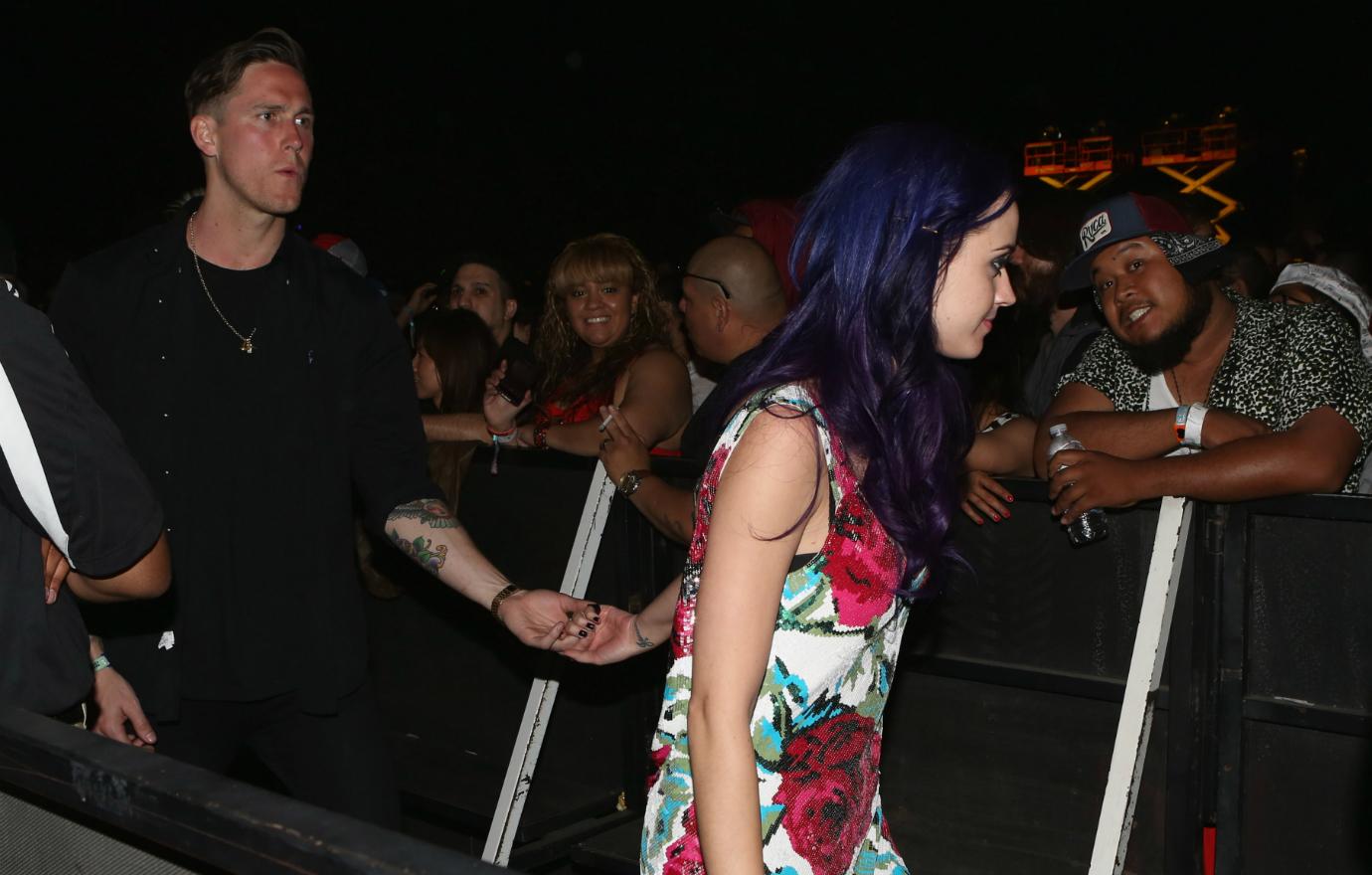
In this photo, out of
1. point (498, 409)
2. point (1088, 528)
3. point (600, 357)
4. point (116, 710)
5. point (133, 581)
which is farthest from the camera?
point (600, 357)

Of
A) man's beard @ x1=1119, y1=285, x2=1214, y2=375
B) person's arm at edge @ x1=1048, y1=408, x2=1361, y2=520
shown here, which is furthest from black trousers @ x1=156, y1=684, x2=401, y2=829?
man's beard @ x1=1119, y1=285, x2=1214, y2=375

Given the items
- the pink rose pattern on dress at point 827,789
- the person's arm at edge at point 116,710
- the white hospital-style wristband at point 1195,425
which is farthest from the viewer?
the white hospital-style wristband at point 1195,425

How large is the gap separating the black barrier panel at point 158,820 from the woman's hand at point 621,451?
9.22ft

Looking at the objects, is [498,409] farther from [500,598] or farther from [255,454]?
[500,598]

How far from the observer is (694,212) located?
27.0 metres

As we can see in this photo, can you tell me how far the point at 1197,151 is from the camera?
121 ft

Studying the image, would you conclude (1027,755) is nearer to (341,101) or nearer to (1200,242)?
(1200,242)

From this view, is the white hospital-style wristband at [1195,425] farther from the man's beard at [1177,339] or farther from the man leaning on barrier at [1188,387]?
the man's beard at [1177,339]

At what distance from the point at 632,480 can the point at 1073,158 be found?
38.4m

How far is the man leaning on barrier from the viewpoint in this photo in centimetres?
353

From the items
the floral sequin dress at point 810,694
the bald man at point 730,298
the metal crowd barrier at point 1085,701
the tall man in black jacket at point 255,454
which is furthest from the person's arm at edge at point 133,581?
the bald man at point 730,298

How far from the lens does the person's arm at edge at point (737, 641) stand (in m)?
1.62

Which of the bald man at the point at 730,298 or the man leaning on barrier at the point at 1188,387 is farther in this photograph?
the bald man at the point at 730,298

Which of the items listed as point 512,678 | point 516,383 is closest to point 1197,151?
point 516,383
